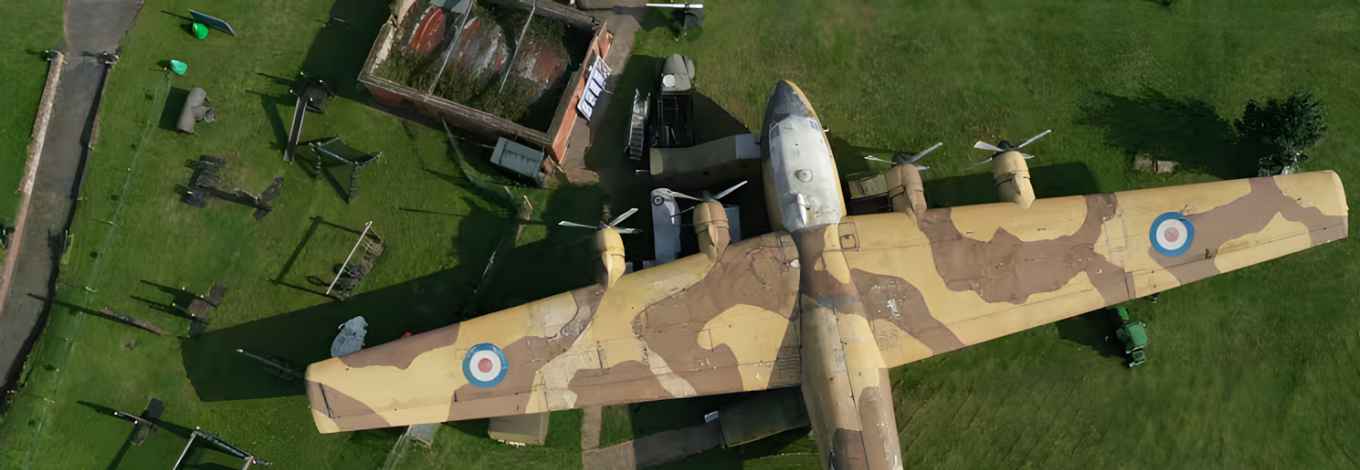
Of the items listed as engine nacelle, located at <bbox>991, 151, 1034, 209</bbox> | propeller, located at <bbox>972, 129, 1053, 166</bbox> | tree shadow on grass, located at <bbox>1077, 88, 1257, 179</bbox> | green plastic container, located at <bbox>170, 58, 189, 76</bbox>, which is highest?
tree shadow on grass, located at <bbox>1077, 88, 1257, 179</bbox>

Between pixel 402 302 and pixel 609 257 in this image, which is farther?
pixel 402 302

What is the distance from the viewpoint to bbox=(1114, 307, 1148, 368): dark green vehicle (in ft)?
85.0

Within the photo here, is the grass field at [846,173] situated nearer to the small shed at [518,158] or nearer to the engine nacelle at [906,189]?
the small shed at [518,158]

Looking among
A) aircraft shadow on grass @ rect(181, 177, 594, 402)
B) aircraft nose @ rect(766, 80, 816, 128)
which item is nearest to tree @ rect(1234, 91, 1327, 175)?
aircraft nose @ rect(766, 80, 816, 128)

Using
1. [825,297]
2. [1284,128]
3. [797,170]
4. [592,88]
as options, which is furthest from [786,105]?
[1284,128]

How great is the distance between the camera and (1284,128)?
26.1 m

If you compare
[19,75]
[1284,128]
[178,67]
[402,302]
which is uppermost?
[1284,128]

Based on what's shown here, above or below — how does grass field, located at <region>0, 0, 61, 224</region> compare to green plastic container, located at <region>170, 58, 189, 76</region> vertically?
below

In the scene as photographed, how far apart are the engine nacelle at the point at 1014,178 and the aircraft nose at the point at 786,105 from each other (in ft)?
22.7

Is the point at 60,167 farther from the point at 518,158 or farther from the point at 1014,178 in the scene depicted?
the point at 1014,178

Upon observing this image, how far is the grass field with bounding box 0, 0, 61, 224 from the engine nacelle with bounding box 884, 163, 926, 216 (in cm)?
3430

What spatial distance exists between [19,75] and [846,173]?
1359 inches

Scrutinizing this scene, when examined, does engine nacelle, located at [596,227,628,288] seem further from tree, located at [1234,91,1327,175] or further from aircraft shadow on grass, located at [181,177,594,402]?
tree, located at [1234,91,1327,175]

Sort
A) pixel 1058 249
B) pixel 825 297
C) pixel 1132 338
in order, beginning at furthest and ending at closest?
pixel 1132 338 → pixel 1058 249 → pixel 825 297
